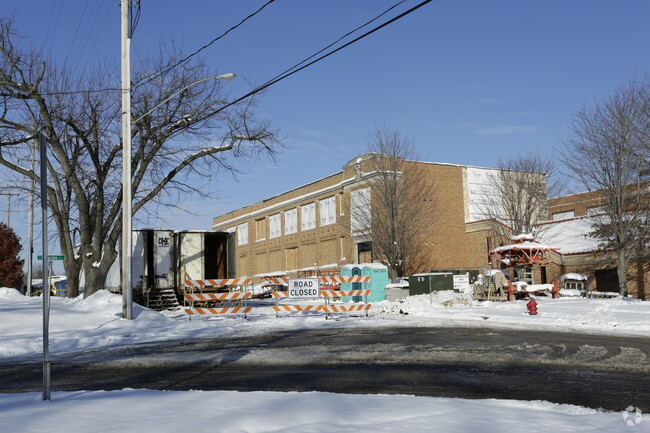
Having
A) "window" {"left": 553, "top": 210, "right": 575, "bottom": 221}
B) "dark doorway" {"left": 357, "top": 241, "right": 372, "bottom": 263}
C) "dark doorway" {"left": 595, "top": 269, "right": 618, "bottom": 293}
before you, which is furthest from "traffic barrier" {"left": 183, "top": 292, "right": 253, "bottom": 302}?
"window" {"left": 553, "top": 210, "right": 575, "bottom": 221}

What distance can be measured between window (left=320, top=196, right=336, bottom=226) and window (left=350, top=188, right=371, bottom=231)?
6368 mm

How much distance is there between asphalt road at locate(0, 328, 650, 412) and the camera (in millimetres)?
8844

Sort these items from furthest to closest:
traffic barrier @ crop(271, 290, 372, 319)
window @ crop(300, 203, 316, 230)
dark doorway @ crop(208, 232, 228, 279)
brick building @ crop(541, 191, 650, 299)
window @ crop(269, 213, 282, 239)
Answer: window @ crop(269, 213, 282, 239) → window @ crop(300, 203, 316, 230) → brick building @ crop(541, 191, 650, 299) → dark doorway @ crop(208, 232, 228, 279) → traffic barrier @ crop(271, 290, 372, 319)

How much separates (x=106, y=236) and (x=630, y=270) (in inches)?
1222

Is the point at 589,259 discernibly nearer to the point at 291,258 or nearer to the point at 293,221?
the point at 293,221

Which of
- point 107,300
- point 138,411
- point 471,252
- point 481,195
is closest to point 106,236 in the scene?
point 107,300

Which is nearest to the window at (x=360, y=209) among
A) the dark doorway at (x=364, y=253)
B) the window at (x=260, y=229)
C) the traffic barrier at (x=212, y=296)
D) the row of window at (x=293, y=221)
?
the dark doorway at (x=364, y=253)

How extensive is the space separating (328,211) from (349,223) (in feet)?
23.6

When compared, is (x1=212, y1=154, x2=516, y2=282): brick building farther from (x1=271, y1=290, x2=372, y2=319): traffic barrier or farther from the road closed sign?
the road closed sign

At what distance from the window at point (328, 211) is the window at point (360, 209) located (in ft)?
20.9

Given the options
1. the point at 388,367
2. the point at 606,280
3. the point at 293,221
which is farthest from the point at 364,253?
the point at 388,367

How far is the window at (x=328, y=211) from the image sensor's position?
2389 inches

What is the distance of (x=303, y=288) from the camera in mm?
22469

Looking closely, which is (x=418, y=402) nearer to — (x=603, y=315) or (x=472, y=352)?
(x=472, y=352)
